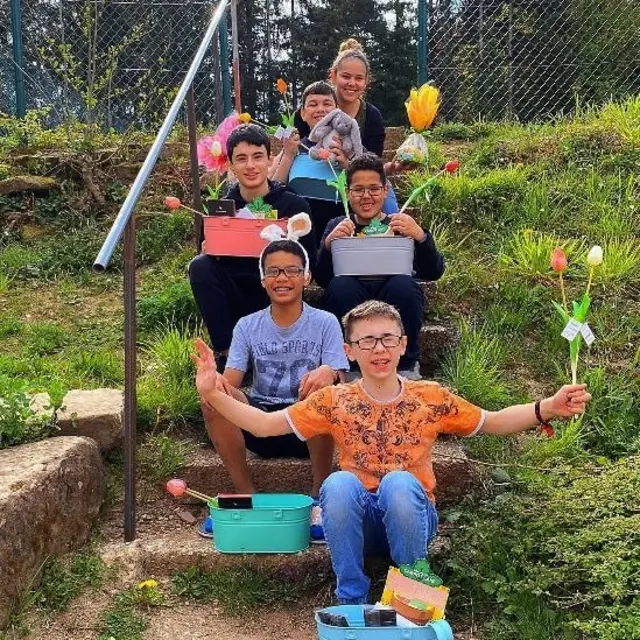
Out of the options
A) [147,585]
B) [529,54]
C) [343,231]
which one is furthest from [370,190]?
[529,54]

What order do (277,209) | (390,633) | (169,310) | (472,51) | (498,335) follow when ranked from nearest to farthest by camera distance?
1. (390,633)
2. (277,209)
3. (498,335)
4. (169,310)
5. (472,51)

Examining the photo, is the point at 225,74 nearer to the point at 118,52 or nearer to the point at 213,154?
the point at 118,52

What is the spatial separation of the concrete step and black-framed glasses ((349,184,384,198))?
576 millimetres

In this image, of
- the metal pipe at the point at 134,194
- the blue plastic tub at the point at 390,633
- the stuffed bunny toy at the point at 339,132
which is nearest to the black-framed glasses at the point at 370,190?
the stuffed bunny toy at the point at 339,132

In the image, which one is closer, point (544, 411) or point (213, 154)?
point (544, 411)

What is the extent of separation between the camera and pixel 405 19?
444 inches

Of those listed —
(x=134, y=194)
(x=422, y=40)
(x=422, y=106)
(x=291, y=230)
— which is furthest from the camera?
(x=422, y=40)

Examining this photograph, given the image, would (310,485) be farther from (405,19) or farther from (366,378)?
(405,19)

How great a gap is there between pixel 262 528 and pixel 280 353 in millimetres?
652

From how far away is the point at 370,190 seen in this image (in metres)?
3.27

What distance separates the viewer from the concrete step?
3789 mm

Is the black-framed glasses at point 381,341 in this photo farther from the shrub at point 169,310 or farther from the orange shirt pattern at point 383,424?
the shrub at point 169,310

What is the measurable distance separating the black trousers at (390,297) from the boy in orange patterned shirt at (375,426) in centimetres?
63

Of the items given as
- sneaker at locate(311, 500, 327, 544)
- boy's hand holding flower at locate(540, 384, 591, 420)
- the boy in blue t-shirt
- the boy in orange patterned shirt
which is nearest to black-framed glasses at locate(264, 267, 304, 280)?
the boy in blue t-shirt
